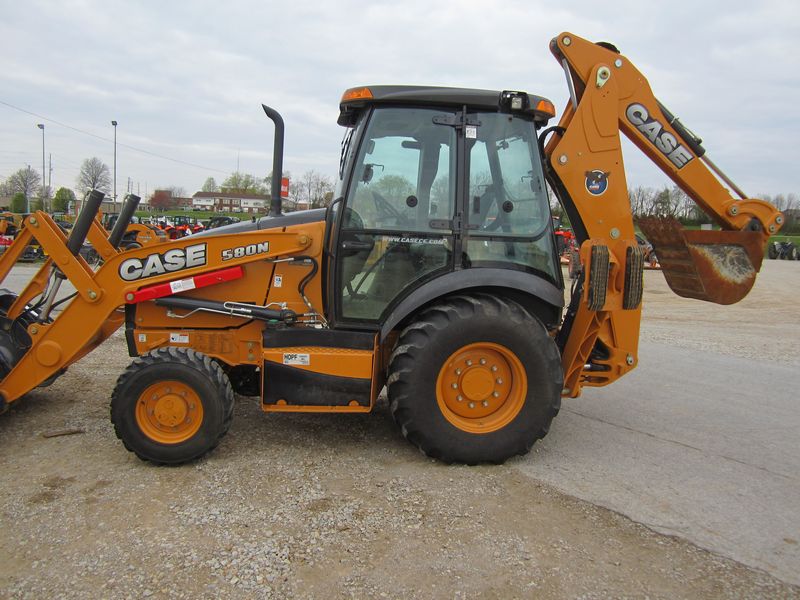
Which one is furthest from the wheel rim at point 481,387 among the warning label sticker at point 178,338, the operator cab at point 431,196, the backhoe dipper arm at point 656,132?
the warning label sticker at point 178,338

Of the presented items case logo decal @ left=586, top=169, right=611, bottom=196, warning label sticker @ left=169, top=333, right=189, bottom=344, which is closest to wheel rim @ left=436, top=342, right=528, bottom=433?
case logo decal @ left=586, top=169, right=611, bottom=196

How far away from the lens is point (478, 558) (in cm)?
295

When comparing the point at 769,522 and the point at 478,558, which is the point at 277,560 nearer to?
the point at 478,558

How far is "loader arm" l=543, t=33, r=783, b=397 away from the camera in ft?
13.6

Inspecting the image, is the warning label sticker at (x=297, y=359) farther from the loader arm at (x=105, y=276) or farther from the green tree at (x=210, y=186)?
the green tree at (x=210, y=186)

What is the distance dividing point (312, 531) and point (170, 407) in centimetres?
139

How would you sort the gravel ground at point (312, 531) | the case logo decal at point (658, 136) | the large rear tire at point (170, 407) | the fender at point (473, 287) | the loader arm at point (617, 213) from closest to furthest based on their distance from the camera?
the gravel ground at point (312, 531)
the large rear tire at point (170, 407)
the fender at point (473, 287)
the loader arm at point (617, 213)
the case logo decal at point (658, 136)

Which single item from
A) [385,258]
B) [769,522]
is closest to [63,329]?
[385,258]

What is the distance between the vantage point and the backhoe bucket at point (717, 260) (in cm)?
432

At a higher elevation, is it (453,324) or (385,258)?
(385,258)

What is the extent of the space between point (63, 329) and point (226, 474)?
1.61 metres

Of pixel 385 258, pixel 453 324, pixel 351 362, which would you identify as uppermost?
pixel 385 258

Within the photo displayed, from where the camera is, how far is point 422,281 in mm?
4105

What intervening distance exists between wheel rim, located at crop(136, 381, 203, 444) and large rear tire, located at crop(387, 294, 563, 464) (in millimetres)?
1315
